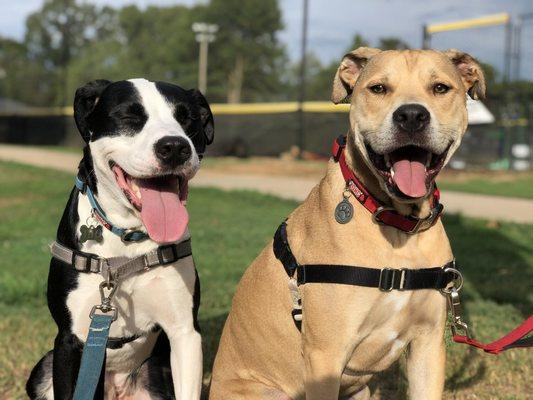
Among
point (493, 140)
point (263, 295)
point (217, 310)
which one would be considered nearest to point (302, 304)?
point (263, 295)

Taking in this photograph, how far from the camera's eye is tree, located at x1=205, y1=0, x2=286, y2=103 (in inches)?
2621

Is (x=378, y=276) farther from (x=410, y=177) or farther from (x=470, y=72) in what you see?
(x=470, y=72)

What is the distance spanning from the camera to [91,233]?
122 inches

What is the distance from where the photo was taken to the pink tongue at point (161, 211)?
2961 millimetres

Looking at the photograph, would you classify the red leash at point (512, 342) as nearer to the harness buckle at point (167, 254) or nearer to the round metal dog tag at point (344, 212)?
the round metal dog tag at point (344, 212)

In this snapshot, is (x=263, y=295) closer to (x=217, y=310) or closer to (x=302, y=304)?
(x=302, y=304)

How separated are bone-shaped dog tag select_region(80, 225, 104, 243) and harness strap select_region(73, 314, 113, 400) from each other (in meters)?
0.35

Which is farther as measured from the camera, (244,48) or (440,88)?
(244,48)

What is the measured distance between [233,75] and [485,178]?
170 ft

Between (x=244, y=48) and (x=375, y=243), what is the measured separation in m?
64.7

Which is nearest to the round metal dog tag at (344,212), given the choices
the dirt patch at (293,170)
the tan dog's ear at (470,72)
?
the tan dog's ear at (470,72)

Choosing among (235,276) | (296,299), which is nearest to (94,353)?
(296,299)

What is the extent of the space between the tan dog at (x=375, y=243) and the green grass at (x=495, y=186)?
1161 cm

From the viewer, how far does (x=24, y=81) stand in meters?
86.8
